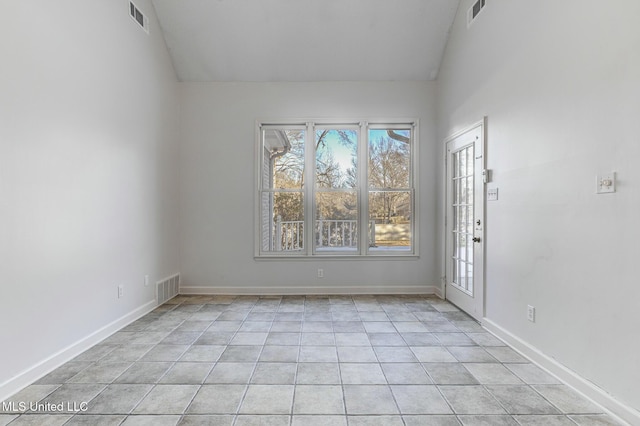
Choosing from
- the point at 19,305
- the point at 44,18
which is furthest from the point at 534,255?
the point at 44,18

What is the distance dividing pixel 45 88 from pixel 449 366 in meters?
3.57

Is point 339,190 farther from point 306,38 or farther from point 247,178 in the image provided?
point 306,38

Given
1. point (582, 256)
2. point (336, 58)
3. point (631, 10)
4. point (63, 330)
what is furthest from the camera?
point (336, 58)

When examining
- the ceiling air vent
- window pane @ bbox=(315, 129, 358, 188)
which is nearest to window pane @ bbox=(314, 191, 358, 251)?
window pane @ bbox=(315, 129, 358, 188)

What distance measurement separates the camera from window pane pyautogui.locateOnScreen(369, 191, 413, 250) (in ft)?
16.2

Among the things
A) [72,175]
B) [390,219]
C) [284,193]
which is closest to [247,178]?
[284,193]

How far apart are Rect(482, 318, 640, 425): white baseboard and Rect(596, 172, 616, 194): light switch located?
46.2 inches

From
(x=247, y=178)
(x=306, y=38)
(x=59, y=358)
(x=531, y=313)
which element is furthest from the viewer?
(x=247, y=178)

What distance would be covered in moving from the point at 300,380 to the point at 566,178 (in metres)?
2.28

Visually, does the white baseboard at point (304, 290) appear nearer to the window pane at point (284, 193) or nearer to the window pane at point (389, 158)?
the window pane at point (284, 193)

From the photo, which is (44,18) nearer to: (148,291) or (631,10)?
(148,291)

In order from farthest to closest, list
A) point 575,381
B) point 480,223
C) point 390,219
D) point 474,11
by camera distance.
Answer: point 390,219
point 474,11
point 480,223
point 575,381

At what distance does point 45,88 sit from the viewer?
2.49m

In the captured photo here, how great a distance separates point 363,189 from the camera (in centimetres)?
489
